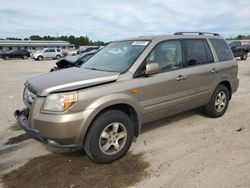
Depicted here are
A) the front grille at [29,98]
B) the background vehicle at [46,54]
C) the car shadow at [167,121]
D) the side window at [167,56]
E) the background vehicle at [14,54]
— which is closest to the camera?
the front grille at [29,98]

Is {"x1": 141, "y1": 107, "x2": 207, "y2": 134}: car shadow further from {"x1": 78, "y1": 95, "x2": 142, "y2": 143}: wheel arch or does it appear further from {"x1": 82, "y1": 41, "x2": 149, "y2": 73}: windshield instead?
{"x1": 82, "y1": 41, "x2": 149, "y2": 73}: windshield

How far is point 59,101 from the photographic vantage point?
3.33 meters

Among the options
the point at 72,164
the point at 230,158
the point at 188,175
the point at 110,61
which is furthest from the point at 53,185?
the point at 230,158

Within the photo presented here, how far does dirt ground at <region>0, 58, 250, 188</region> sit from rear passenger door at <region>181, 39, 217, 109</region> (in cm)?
64

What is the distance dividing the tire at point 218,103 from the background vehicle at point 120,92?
26 millimetres

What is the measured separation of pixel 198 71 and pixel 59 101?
111 inches

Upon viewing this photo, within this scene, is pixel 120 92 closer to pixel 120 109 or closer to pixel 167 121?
pixel 120 109

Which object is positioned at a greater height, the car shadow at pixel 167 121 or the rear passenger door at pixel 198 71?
the rear passenger door at pixel 198 71

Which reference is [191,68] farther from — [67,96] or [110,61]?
[67,96]

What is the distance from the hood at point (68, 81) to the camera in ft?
11.2

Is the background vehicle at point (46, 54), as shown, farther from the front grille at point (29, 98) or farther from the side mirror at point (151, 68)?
the side mirror at point (151, 68)

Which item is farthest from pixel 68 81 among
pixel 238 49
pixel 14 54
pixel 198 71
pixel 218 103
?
pixel 14 54

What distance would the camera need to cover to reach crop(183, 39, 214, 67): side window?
4840mm

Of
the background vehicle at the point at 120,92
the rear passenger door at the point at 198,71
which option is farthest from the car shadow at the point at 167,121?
the rear passenger door at the point at 198,71
